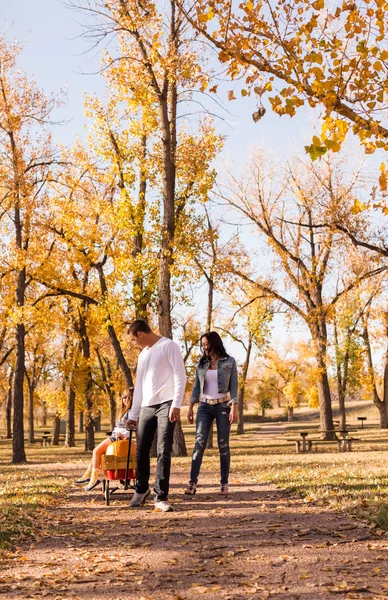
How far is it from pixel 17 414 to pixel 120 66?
439 inches

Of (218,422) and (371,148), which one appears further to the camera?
(218,422)

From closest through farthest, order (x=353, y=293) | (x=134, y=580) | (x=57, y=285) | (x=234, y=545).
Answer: (x=134, y=580)
(x=234, y=545)
(x=57, y=285)
(x=353, y=293)

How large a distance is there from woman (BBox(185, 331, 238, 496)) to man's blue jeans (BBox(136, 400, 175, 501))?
1.05 m

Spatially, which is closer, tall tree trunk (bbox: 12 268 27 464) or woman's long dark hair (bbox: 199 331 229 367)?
woman's long dark hair (bbox: 199 331 229 367)

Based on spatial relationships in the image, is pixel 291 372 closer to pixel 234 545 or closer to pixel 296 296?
pixel 296 296

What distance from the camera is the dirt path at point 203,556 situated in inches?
191

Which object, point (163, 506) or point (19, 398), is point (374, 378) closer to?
point (19, 398)

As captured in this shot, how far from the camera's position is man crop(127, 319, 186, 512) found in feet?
28.5

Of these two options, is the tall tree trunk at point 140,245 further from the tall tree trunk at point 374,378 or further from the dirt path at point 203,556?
the tall tree trunk at point 374,378

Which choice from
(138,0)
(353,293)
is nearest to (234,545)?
(138,0)

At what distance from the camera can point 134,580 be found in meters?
5.19

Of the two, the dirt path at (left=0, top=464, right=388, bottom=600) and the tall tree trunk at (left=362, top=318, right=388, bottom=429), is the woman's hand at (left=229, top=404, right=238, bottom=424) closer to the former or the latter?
the dirt path at (left=0, top=464, right=388, bottom=600)

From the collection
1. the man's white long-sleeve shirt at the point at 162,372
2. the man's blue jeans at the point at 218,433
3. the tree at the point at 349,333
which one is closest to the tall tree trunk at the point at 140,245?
the man's blue jeans at the point at 218,433

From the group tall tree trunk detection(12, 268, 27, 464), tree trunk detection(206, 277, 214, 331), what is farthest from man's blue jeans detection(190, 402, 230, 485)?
tree trunk detection(206, 277, 214, 331)
